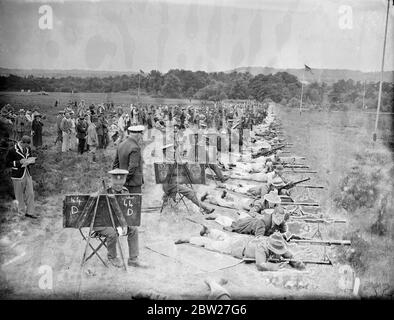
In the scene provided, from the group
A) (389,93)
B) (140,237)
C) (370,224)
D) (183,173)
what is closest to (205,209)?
(183,173)

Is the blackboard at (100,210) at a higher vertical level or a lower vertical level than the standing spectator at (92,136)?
lower

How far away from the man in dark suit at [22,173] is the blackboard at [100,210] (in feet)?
3.96

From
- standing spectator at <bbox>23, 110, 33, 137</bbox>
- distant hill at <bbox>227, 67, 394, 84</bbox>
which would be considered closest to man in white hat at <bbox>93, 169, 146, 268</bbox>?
Answer: standing spectator at <bbox>23, 110, 33, 137</bbox>

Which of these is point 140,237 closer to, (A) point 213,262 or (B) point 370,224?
(A) point 213,262

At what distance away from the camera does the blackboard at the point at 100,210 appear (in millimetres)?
6945

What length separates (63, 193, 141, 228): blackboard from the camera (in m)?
6.95

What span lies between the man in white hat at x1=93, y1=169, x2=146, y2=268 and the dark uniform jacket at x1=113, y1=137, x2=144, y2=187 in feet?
0.60

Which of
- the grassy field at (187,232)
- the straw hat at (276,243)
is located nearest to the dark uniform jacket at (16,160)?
the grassy field at (187,232)

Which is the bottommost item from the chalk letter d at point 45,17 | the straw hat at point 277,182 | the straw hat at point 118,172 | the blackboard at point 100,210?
the blackboard at point 100,210

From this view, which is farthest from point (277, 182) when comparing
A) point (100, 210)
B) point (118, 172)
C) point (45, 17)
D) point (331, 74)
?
point (45, 17)

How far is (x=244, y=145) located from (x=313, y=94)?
174 centimetres

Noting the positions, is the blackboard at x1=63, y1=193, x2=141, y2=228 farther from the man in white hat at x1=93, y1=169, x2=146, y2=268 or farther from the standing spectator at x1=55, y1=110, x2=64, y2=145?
the standing spectator at x1=55, y1=110, x2=64, y2=145

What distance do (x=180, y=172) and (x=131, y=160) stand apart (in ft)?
4.21

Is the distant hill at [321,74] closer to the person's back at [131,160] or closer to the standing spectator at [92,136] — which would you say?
the standing spectator at [92,136]
